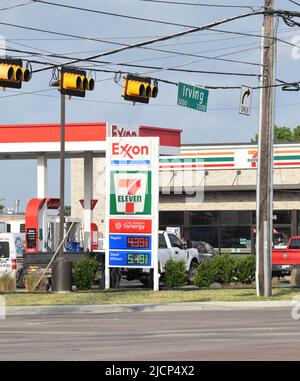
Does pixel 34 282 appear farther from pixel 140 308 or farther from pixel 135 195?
pixel 140 308

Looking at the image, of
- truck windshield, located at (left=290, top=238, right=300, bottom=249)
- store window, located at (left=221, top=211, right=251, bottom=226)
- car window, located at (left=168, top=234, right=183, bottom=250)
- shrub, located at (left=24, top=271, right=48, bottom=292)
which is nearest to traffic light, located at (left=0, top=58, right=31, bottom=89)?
shrub, located at (left=24, top=271, right=48, bottom=292)

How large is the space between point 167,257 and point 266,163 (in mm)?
7092

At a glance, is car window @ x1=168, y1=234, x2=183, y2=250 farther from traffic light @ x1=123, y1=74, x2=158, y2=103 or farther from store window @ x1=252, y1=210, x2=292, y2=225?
store window @ x1=252, y1=210, x2=292, y2=225

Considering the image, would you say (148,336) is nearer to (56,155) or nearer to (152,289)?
(152,289)

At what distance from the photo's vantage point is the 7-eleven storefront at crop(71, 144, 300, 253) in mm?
50750

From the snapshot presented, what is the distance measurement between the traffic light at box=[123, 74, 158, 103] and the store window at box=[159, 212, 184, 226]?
29.6 metres

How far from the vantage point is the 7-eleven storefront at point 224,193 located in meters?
50.8

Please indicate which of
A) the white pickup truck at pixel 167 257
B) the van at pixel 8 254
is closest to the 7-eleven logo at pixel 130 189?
the white pickup truck at pixel 167 257

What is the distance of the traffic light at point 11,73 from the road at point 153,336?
5626 mm

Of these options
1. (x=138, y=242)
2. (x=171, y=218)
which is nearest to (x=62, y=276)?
(x=138, y=242)

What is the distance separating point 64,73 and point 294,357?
11.6 m

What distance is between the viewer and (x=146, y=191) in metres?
28.6

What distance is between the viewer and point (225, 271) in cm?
3083
